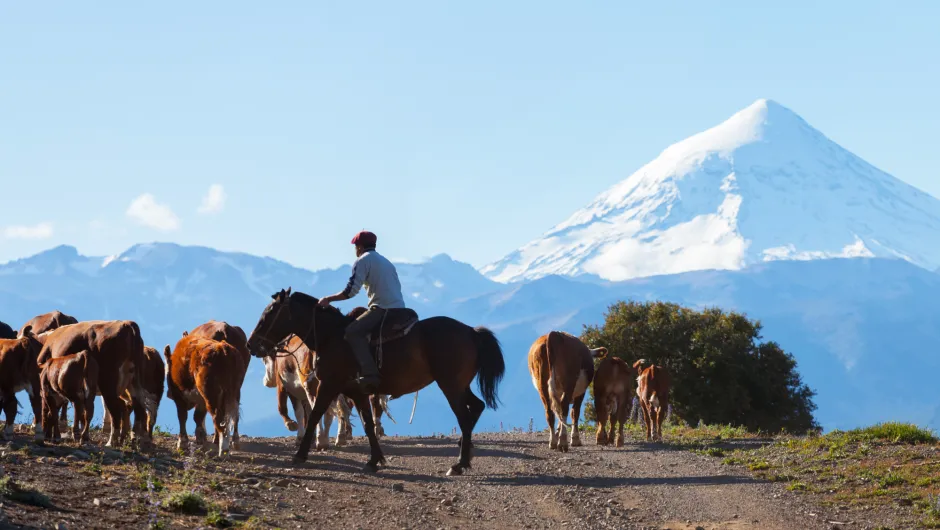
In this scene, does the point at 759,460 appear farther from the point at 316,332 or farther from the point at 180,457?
the point at 180,457

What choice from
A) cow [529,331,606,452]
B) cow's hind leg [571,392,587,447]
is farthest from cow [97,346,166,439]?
cow's hind leg [571,392,587,447]

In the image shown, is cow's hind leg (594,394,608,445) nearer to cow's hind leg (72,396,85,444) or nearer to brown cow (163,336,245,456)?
brown cow (163,336,245,456)

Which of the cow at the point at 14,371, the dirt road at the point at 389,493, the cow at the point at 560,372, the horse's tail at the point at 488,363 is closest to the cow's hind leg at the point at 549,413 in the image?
the cow at the point at 560,372

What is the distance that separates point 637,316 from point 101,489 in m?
36.4

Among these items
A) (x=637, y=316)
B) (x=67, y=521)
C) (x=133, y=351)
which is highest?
(x=637, y=316)

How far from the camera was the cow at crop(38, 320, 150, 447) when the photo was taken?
63.8 ft

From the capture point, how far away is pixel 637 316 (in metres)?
48.4

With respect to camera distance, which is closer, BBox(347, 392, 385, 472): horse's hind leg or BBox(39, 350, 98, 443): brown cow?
BBox(347, 392, 385, 472): horse's hind leg

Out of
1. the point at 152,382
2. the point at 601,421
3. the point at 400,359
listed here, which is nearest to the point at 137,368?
the point at 152,382

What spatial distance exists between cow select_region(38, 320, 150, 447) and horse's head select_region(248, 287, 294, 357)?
6.10ft

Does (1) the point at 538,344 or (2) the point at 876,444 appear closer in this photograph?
(2) the point at 876,444

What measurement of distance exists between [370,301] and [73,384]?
4654 mm

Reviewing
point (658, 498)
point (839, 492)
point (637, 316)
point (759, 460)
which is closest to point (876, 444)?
point (759, 460)

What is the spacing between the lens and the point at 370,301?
1914 cm
